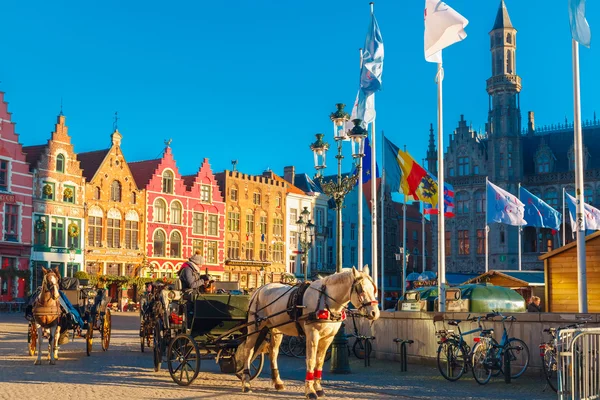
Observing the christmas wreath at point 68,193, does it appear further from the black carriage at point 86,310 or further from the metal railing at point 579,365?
the metal railing at point 579,365

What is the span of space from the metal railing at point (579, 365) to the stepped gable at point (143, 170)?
50.4 m

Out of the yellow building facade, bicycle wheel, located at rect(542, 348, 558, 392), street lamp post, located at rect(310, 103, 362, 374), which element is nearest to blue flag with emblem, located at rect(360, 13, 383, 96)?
street lamp post, located at rect(310, 103, 362, 374)

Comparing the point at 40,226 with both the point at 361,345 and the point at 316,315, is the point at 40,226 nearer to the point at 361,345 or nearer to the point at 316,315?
the point at 361,345

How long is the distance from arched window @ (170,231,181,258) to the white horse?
4701cm

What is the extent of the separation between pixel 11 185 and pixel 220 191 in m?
19.7

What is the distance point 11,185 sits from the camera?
48.8 meters

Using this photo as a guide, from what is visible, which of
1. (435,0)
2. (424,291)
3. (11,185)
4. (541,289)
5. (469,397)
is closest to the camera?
(469,397)

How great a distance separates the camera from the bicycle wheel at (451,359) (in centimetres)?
1489

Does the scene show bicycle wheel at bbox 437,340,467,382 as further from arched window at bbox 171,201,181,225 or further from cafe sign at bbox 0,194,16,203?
arched window at bbox 171,201,181,225

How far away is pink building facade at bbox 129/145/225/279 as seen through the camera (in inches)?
2295

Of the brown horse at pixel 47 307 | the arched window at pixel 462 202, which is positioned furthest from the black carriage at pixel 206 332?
Answer: the arched window at pixel 462 202

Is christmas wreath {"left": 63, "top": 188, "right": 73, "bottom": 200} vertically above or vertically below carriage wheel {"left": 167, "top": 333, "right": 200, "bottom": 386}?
above

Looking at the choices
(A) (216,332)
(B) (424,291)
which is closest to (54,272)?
(A) (216,332)

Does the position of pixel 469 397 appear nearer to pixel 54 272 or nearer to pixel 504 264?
pixel 54 272
